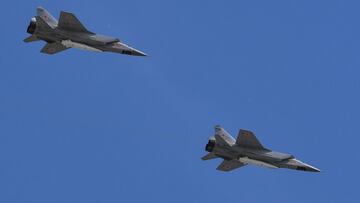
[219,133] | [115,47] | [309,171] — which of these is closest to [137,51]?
[115,47]

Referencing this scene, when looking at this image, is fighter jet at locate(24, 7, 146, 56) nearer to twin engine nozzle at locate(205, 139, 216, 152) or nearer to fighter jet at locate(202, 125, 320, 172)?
twin engine nozzle at locate(205, 139, 216, 152)

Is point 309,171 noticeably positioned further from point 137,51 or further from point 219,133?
point 137,51

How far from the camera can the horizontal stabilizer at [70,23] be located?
135625mm

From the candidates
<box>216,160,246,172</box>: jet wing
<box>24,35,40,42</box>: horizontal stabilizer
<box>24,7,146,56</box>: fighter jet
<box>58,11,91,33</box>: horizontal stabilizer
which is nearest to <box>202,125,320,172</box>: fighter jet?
<box>216,160,246,172</box>: jet wing

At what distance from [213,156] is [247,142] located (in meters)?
3.78

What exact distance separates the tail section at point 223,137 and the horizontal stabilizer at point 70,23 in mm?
15229

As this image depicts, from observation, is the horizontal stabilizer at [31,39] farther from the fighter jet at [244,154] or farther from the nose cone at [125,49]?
the fighter jet at [244,154]

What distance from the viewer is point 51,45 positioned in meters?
138

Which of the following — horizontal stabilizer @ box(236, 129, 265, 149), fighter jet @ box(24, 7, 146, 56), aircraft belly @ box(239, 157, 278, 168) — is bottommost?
aircraft belly @ box(239, 157, 278, 168)

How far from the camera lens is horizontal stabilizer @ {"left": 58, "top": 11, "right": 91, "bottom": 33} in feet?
445

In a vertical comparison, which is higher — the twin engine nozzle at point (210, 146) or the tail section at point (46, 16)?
the tail section at point (46, 16)

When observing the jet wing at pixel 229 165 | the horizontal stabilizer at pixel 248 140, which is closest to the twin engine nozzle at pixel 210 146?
the jet wing at pixel 229 165

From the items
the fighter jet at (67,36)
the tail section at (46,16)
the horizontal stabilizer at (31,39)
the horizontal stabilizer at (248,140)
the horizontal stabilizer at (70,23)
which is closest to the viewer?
the horizontal stabilizer at (248,140)

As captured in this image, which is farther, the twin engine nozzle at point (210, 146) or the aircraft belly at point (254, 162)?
the twin engine nozzle at point (210, 146)
